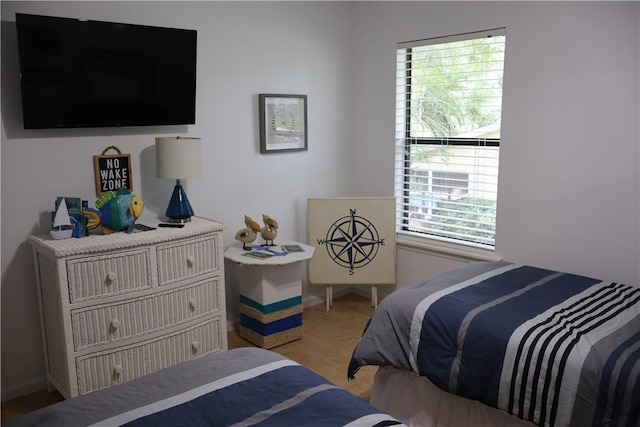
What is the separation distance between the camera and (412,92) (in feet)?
13.1

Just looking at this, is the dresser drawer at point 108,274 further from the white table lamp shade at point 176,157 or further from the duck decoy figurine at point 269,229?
the duck decoy figurine at point 269,229

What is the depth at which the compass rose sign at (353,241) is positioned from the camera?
4.00 meters

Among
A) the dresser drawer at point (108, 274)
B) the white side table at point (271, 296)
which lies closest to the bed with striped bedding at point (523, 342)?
the white side table at point (271, 296)

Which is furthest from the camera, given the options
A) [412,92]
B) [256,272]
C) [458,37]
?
[412,92]

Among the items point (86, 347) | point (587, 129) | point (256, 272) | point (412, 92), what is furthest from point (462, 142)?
point (86, 347)

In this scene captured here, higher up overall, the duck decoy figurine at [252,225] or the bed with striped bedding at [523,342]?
the duck decoy figurine at [252,225]

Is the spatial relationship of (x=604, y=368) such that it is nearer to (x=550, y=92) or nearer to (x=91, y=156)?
(x=550, y=92)

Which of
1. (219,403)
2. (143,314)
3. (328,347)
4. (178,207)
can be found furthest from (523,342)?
(178,207)

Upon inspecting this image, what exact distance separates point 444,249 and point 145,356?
82.6 inches

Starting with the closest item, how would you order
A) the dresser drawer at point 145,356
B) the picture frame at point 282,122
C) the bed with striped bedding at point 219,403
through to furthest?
the bed with striped bedding at point 219,403 → the dresser drawer at point 145,356 → the picture frame at point 282,122

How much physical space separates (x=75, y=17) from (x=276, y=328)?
2.12 meters

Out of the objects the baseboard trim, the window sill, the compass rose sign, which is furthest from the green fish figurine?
the window sill

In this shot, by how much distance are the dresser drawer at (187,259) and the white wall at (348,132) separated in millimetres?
502

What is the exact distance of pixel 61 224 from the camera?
2676 millimetres
